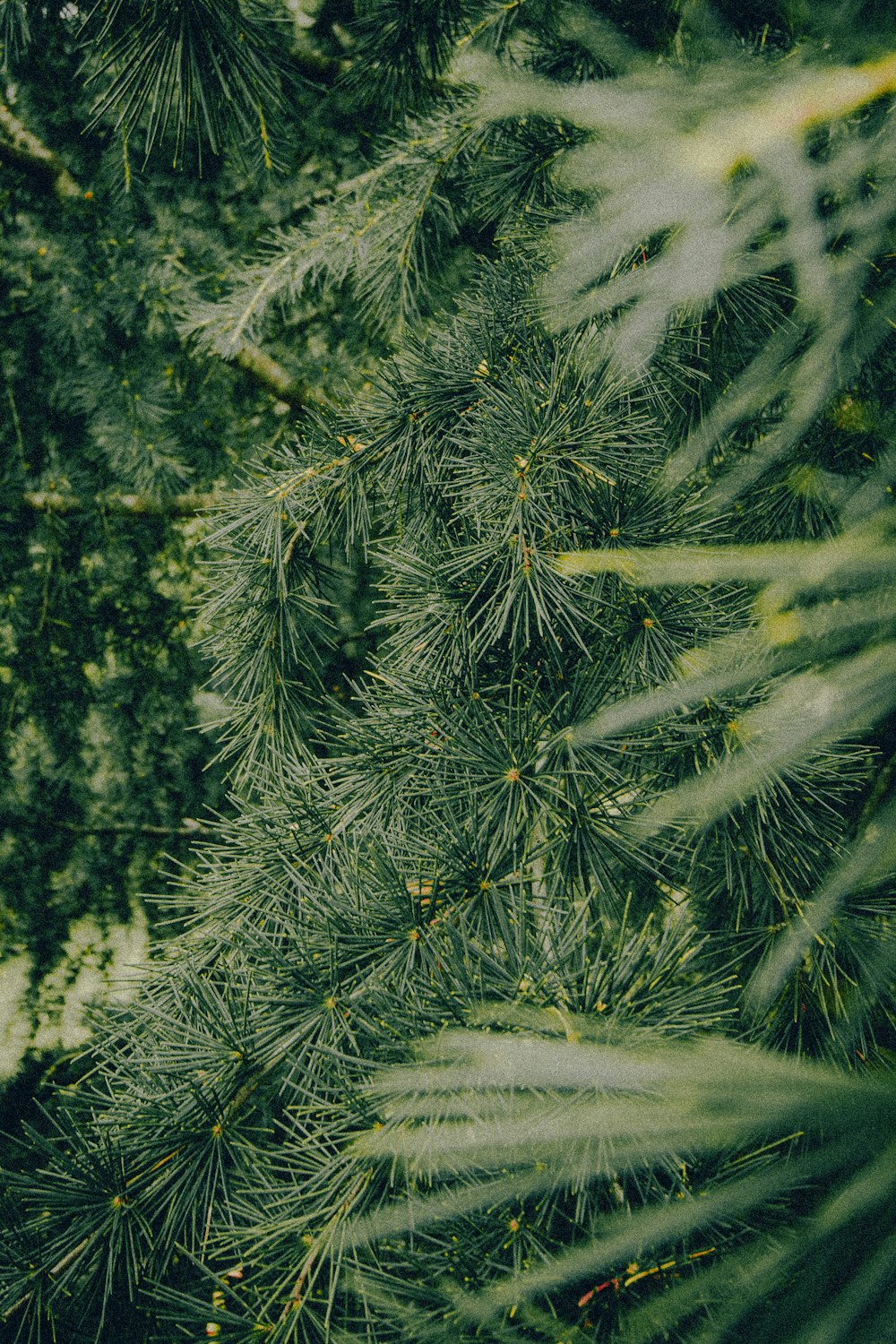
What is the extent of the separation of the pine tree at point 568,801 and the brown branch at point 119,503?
415mm

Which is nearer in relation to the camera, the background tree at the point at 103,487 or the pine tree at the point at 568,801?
the pine tree at the point at 568,801

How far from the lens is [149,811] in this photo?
0.90 metres

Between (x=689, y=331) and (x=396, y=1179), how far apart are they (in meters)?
0.50

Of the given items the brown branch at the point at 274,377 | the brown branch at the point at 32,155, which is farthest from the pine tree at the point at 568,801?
the brown branch at the point at 32,155

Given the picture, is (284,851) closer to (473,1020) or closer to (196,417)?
(473,1020)

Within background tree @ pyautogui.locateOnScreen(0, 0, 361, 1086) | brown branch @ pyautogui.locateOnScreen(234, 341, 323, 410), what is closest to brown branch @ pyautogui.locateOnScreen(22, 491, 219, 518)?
background tree @ pyautogui.locateOnScreen(0, 0, 361, 1086)

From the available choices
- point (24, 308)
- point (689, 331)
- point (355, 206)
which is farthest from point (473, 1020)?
point (24, 308)

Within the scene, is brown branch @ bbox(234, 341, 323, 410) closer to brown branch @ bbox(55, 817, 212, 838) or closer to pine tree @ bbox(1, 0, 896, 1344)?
pine tree @ bbox(1, 0, 896, 1344)

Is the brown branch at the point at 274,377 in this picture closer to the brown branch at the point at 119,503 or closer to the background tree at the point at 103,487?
the background tree at the point at 103,487

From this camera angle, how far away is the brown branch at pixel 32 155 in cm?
84

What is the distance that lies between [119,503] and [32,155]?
1.30ft

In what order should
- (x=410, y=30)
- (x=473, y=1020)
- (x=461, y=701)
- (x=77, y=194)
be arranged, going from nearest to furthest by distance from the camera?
(x=473, y=1020) < (x=461, y=701) < (x=410, y=30) < (x=77, y=194)

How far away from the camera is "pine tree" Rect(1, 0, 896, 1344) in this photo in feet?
0.83

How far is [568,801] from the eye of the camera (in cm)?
36
